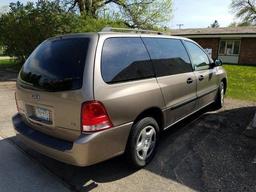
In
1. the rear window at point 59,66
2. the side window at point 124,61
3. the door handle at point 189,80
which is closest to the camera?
the rear window at point 59,66

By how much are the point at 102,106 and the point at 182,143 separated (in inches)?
81.1

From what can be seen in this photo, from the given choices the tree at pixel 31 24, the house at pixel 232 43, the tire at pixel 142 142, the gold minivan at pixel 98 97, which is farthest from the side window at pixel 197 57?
the house at pixel 232 43

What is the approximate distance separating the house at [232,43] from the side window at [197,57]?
19873mm

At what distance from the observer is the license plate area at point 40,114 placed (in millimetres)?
3191

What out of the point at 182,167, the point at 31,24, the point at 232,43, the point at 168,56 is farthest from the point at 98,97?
the point at 232,43

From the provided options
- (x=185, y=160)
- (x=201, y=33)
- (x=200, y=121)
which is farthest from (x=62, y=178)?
(x=201, y=33)

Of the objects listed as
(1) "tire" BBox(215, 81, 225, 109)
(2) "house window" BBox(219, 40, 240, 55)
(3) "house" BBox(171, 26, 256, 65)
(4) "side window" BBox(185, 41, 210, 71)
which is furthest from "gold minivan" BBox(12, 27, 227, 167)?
(2) "house window" BBox(219, 40, 240, 55)

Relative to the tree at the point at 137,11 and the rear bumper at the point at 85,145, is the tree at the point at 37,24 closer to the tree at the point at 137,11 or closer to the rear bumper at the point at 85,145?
the tree at the point at 137,11

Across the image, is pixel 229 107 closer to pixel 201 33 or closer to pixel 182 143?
pixel 182 143

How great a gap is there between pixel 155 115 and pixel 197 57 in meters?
1.96

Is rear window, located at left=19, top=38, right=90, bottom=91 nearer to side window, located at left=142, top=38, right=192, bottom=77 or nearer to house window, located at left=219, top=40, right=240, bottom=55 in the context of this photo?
side window, located at left=142, top=38, right=192, bottom=77

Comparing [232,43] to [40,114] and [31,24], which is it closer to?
[31,24]

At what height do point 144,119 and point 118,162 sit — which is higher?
point 144,119

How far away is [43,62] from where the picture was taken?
3.41m
